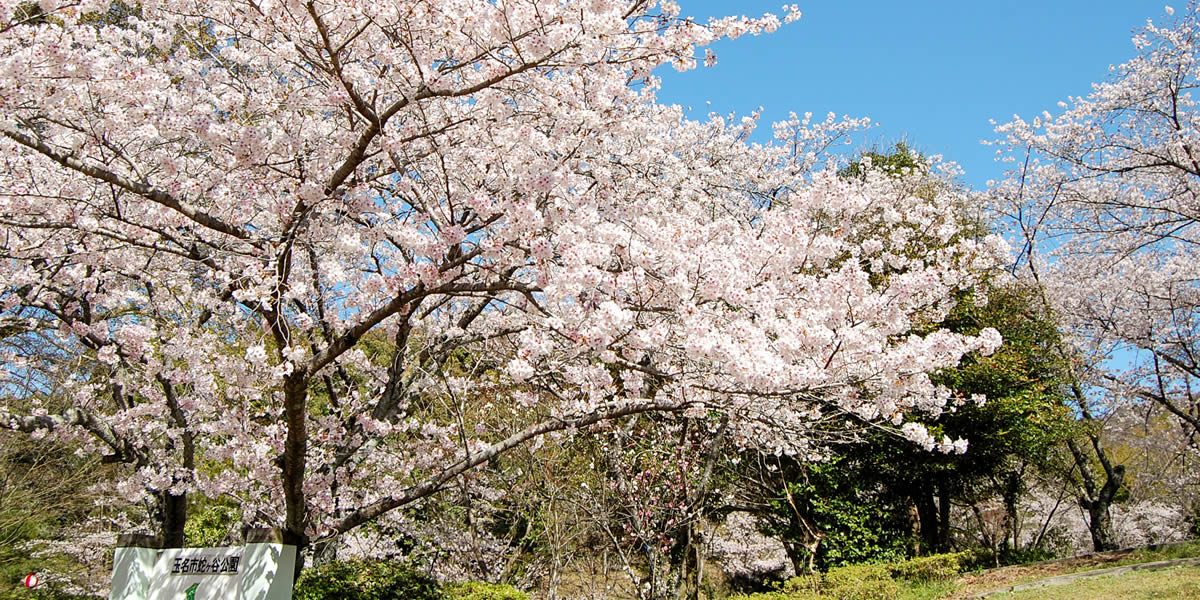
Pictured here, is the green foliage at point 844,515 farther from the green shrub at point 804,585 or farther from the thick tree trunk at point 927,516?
the green shrub at point 804,585

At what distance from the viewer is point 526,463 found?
874 centimetres

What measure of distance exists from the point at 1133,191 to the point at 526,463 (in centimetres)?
864

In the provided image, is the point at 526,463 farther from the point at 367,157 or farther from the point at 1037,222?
the point at 1037,222

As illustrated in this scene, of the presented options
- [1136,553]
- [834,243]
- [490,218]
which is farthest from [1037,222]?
[490,218]

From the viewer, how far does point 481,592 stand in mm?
6750

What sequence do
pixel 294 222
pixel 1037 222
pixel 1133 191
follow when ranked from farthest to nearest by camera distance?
1. pixel 1037 222
2. pixel 1133 191
3. pixel 294 222

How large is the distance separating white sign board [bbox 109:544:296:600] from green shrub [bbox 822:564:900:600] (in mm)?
5198

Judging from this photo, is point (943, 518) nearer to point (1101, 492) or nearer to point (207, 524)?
point (1101, 492)

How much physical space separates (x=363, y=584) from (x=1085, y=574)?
882 cm

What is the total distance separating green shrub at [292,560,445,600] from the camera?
6.87 meters

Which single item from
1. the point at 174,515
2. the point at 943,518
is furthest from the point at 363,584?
the point at 943,518

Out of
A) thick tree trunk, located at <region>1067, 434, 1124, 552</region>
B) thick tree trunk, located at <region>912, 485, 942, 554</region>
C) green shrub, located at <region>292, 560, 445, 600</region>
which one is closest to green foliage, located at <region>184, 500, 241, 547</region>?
green shrub, located at <region>292, 560, 445, 600</region>

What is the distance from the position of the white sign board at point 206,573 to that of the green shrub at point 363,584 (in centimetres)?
208

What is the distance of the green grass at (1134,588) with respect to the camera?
7.14m
